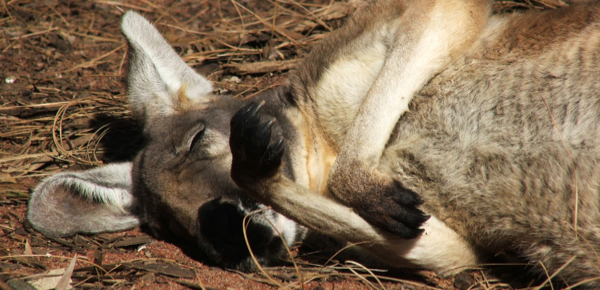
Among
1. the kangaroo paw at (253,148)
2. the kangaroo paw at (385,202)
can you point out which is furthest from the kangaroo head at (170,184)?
the kangaroo paw at (385,202)

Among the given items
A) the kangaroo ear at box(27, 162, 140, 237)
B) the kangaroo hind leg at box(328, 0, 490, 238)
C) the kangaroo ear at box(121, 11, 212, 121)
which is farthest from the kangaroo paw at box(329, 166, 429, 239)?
the kangaroo ear at box(27, 162, 140, 237)

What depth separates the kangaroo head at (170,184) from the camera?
2.71m

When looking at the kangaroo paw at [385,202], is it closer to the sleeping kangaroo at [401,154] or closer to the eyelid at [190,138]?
the sleeping kangaroo at [401,154]

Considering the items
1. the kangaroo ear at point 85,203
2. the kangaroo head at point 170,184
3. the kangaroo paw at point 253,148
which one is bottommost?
the kangaroo ear at point 85,203

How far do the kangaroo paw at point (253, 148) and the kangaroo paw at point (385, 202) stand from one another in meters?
0.43

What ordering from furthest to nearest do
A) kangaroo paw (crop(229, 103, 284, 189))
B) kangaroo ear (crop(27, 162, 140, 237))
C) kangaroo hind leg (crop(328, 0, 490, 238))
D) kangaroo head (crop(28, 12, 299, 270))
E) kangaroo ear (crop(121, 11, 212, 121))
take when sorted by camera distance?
kangaroo ear (crop(121, 11, 212, 121)) < kangaroo ear (crop(27, 162, 140, 237)) < kangaroo head (crop(28, 12, 299, 270)) < kangaroo hind leg (crop(328, 0, 490, 238)) < kangaroo paw (crop(229, 103, 284, 189))

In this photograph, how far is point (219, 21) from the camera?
16.8 ft

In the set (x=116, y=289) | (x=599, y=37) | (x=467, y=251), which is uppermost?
(x=599, y=37)

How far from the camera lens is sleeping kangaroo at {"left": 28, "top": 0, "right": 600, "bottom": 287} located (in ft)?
7.86

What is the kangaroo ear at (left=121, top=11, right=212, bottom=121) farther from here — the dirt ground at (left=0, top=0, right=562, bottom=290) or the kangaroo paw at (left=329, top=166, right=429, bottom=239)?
the kangaroo paw at (left=329, top=166, right=429, bottom=239)

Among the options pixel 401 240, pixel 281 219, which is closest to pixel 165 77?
pixel 281 219

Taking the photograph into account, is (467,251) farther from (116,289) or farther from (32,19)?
(32,19)

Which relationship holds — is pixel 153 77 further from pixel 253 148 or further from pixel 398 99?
pixel 398 99

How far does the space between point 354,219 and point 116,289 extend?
1303 mm
